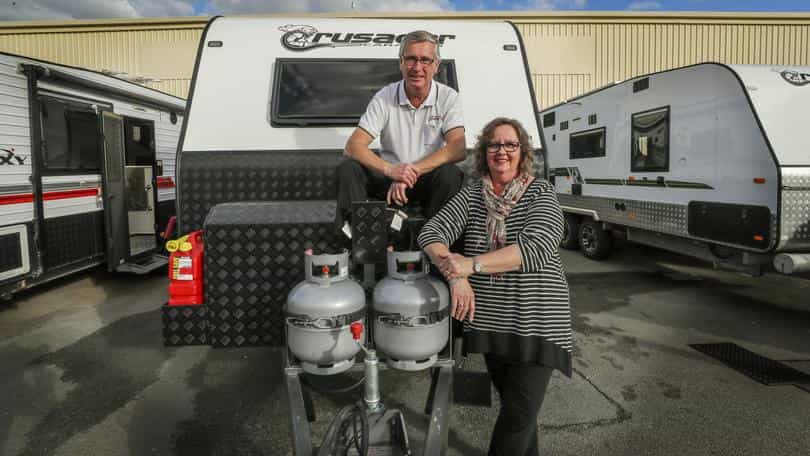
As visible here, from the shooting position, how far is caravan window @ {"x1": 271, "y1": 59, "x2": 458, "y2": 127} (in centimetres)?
347

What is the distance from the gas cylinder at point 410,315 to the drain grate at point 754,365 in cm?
293

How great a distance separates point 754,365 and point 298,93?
161 inches

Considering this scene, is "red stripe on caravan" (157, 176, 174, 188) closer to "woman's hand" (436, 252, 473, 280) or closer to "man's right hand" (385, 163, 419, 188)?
"man's right hand" (385, 163, 419, 188)

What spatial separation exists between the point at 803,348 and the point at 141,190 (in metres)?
8.24

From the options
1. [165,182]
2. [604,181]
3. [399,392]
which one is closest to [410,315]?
[399,392]

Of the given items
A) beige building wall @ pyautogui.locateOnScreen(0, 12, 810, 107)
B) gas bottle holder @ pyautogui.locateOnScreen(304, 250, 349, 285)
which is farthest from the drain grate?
beige building wall @ pyautogui.locateOnScreen(0, 12, 810, 107)

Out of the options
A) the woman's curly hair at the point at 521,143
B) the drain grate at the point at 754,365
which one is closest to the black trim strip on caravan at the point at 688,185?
the drain grate at the point at 754,365

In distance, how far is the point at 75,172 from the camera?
233 inches

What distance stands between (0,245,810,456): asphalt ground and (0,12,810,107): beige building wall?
34.5 feet

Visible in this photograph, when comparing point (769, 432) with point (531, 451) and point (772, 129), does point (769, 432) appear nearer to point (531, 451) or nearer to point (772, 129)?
point (531, 451)

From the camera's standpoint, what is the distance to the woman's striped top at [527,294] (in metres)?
2.09

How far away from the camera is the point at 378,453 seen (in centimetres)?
217

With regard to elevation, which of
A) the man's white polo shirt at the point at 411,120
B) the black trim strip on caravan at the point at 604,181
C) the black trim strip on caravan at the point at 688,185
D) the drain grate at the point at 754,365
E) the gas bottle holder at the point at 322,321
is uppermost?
the man's white polo shirt at the point at 411,120

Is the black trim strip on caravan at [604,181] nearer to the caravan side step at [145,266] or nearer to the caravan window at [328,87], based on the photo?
the caravan window at [328,87]
